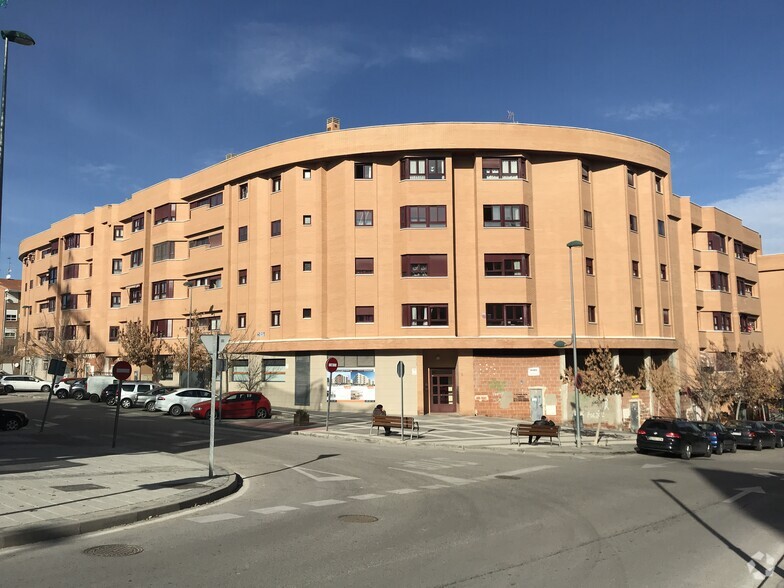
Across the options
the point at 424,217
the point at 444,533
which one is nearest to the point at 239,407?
the point at 424,217

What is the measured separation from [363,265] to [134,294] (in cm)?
2626

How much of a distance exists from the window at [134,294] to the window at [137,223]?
512cm

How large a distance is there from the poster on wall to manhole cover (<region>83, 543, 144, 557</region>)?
3139 centimetres

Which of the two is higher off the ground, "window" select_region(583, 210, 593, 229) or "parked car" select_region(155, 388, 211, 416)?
"window" select_region(583, 210, 593, 229)

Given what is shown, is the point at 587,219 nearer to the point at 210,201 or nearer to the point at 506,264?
the point at 506,264

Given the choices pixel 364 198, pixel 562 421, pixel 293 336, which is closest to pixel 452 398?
pixel 562 421

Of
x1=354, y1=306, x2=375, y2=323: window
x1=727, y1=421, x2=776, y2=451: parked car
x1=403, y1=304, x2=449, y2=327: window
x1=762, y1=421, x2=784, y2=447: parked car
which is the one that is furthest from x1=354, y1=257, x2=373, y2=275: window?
x1=762, y1=421, x2=784, y2=447: parked car

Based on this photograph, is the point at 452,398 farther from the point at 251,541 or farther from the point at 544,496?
the point at 251,541

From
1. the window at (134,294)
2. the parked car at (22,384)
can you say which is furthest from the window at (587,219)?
the parked car at (22,384)

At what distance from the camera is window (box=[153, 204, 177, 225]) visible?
52.2 meters

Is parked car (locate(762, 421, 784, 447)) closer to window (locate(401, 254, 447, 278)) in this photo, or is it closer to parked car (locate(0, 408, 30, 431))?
window (locate(401, 254, 447, 278))

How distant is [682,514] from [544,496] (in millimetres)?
2644

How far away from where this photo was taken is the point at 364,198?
4094 cm

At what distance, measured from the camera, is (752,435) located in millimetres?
33031
